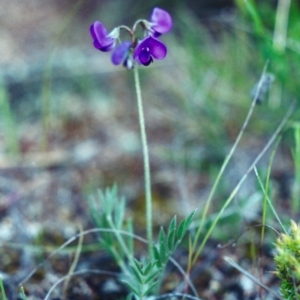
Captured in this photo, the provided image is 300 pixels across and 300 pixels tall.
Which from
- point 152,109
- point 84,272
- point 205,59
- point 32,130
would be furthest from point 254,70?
point 84,272

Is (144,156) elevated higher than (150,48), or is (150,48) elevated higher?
(150,48)

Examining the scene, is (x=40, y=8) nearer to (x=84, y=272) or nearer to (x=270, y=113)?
(x=270, y=113)

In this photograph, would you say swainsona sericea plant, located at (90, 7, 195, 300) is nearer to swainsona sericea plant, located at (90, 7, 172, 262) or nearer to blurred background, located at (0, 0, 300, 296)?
swainsona sericea plant, located at (90, 7, 172, 262)

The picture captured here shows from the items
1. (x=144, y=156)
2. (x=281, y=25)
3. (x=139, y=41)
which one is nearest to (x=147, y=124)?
(x=281, y=25)

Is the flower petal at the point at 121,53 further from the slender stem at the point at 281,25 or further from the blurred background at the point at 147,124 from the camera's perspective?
the slender stem at the point at 281,25

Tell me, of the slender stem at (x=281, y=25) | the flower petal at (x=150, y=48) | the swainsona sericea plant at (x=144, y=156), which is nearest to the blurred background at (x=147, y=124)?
the slender stem at (x=281, y=25)

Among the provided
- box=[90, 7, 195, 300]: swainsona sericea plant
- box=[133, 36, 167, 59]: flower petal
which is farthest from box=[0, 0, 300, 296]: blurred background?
box=[133, 36, 167, 59]: flower petal

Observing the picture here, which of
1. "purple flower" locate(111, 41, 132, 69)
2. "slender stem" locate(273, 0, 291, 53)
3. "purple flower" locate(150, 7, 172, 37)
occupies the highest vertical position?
"purple flower" locate(150, 7, 172, 37)

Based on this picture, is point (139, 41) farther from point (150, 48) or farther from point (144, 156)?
point (144, 156)
